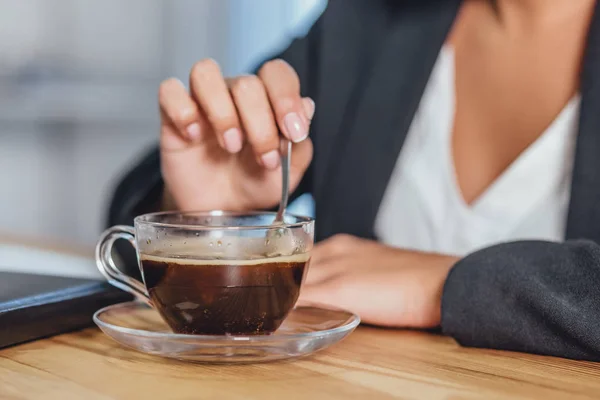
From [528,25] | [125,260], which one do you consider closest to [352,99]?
[528,25]

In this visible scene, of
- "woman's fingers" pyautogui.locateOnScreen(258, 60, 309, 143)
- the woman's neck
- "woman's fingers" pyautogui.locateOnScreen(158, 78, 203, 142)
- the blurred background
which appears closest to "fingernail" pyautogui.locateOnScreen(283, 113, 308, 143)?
"woman's fingers" pyautogui.locateOnScreen(258, 60, 309, 143)

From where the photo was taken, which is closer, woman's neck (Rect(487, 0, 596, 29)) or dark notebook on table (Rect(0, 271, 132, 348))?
dark notebook on table (Rect(0, 271, 132, 348))

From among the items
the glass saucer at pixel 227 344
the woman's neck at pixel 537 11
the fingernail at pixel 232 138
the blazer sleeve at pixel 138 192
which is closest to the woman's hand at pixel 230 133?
the fingernail at pixel 232 138

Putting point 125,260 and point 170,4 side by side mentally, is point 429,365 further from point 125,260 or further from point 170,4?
point 170,4

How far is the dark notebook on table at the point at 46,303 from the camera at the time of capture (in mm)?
558

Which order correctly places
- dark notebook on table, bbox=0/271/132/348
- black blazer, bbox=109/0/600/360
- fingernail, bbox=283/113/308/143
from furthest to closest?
black blazer, bbox=109/0/600/360
fingernail, bbox=283/113/308/143
dark notebook on table, bbox=0/271/132/348

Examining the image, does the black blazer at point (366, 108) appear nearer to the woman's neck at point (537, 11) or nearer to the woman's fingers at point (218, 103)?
the woman's neck at point (537, 11)

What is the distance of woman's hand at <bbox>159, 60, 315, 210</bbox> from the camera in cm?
71

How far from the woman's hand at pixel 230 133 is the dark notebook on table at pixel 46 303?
19 centimetres

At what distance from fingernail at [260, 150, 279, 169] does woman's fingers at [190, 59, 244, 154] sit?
30 mm

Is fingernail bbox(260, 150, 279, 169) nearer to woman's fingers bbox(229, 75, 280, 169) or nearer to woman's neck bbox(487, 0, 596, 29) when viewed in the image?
woman's fingers bbox(229, 75, 280, 169)

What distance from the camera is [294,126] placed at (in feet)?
2.28

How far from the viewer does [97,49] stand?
8.08ft

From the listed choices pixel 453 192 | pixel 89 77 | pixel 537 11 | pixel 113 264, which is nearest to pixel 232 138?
pixel 113 264
